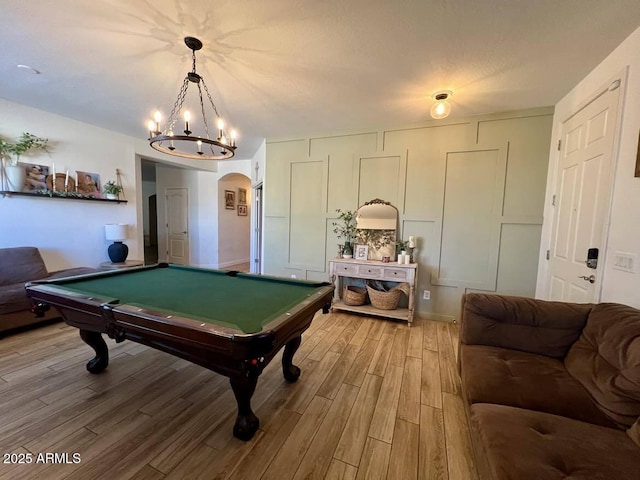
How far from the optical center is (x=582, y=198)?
2232mm

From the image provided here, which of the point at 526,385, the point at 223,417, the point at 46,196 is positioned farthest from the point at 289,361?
the point at 46,196

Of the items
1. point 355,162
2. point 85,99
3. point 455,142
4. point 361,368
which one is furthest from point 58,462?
point 455,142

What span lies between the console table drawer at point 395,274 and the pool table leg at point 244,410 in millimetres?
2210

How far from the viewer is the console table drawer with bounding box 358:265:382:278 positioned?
3361 mm

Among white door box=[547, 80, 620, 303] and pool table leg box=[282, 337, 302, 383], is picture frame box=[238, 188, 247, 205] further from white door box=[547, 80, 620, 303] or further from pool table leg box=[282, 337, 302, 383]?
white door box=[547, 80, 620, 303]

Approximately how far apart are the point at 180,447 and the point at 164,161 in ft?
16.2

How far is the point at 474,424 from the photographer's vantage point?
1207mm

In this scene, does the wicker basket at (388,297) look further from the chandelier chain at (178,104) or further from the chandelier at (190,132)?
the chandelier chain at (178,104)

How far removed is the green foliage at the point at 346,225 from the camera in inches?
150

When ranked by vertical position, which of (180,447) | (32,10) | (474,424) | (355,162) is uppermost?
(32,10)

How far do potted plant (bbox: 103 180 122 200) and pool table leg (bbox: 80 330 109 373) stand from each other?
287 cm

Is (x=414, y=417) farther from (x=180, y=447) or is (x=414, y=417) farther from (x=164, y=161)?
(x=164, y=161)

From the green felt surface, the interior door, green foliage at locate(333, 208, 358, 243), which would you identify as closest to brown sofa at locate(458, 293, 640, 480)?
the green felt surface

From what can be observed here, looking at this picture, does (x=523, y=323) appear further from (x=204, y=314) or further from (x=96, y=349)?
(x=96, y=349)
